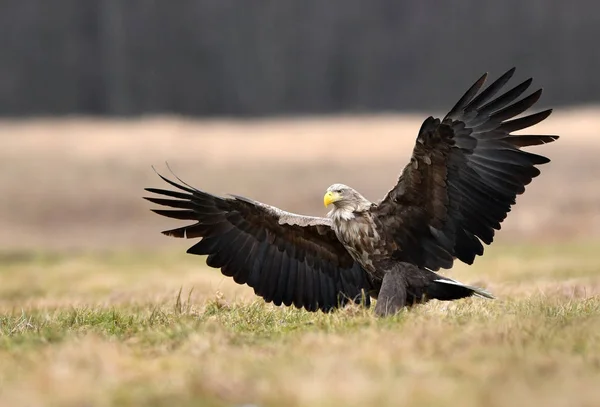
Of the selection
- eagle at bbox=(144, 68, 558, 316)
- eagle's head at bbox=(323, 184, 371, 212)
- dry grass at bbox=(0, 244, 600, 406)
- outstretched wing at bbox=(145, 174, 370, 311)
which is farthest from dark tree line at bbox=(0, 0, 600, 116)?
dry grass at bbox=(0, 244, 600, 406)

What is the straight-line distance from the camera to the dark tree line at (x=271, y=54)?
2772 centimetres

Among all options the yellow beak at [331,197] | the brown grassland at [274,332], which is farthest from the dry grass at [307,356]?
the yellow beak at [331,197]

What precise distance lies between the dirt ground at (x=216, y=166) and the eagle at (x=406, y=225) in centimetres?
1717

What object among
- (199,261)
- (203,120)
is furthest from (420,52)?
(199,261)

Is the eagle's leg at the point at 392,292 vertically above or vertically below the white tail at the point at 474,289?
below

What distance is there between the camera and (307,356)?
5113 mm

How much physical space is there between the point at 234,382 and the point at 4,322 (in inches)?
134

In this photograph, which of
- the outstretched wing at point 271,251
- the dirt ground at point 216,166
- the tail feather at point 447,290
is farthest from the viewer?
the dirt ground at point 216,166

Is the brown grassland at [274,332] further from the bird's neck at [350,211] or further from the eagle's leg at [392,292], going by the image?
the bird's neck at [350,211]

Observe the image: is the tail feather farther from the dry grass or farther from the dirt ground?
the dirt ground

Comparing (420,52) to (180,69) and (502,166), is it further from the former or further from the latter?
(502,166)

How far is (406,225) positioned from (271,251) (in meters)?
1.29

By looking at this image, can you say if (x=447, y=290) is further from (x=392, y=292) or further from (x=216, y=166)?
(x=216, y=166)

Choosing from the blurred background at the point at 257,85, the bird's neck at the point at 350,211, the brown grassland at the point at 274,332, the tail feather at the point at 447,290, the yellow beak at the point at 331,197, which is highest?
the blurred background at the point at 257,85
